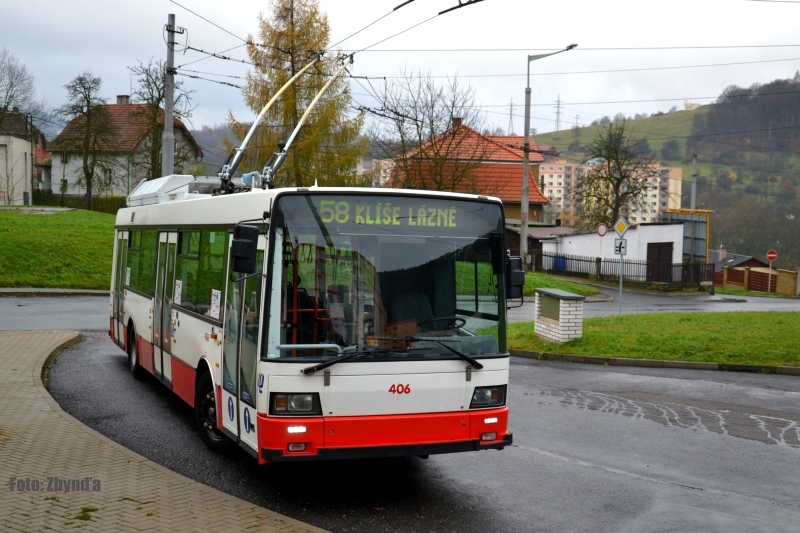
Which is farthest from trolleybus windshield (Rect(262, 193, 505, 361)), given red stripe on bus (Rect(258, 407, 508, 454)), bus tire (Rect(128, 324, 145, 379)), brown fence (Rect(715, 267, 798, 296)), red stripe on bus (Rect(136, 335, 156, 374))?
→ brown fence (Rect(715, 267, 798, 296))

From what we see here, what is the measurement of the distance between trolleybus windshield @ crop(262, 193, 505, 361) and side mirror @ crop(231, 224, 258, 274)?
0.71 ft

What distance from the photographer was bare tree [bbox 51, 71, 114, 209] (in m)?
57.7

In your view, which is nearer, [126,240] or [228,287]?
[228,287]

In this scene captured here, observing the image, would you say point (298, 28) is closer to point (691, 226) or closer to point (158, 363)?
point (691, 226)

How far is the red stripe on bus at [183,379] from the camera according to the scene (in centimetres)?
938

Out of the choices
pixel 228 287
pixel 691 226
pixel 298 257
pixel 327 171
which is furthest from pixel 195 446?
pixel 691 226

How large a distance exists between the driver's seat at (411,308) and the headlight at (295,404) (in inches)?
36.2

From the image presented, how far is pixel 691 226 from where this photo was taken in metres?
51.0

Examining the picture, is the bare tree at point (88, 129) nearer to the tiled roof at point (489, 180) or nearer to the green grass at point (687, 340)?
the tiled roof at point (489, 180)

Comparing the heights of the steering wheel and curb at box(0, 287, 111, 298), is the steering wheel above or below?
above

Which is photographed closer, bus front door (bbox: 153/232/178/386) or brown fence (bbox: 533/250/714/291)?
bus front door (bbox: 153/232/178/386)

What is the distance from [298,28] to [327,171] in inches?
285

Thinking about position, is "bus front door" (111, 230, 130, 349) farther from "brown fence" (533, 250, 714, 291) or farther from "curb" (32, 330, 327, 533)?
"brown fence" (533, 250, 714, 291)

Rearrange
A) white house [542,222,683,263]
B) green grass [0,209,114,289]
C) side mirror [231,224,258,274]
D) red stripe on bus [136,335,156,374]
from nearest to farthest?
1. side mirror [231,224,258,274]
2. red stripe on bus [136,335,156,374]
3. green grass [0,209,114,289]
4. white house [542,222,683,263]
